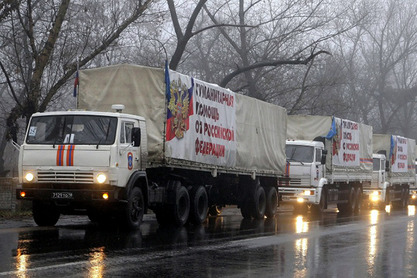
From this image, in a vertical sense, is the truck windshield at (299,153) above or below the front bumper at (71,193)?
above

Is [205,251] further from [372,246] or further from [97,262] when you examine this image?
[372,246]

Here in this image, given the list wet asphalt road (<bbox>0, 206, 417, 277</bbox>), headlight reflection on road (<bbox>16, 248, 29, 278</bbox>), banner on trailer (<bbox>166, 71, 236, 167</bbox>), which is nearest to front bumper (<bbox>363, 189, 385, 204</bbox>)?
banner on trailer (<bbox>166, 71, 236, 167</bbox>)

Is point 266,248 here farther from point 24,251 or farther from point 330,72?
point 330,72

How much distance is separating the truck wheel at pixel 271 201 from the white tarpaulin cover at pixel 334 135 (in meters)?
4.13

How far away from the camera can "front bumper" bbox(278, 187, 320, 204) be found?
27000 mm

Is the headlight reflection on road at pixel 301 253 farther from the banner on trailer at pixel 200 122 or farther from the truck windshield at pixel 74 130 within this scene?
the truck windshield at pixel 74 130

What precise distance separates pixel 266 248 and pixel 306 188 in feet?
43.2

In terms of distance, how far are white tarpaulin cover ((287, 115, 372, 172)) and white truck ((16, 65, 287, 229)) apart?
21.2 feet

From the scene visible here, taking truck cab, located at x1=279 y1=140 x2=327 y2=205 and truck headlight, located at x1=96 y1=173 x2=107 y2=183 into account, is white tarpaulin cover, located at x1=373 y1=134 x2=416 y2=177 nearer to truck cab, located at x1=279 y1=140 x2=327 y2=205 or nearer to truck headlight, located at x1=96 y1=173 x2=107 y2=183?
truck cab, located at x1=279 y1=140 x2=327 y2=205

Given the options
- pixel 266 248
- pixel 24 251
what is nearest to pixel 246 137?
pixel 266 248

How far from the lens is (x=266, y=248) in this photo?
14.1 metres

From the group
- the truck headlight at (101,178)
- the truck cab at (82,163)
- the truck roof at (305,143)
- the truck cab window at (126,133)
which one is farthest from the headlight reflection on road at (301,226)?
the truck roof at (305,143)

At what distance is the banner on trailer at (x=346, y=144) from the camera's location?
29.6 metres

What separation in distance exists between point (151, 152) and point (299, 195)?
34.4ft
